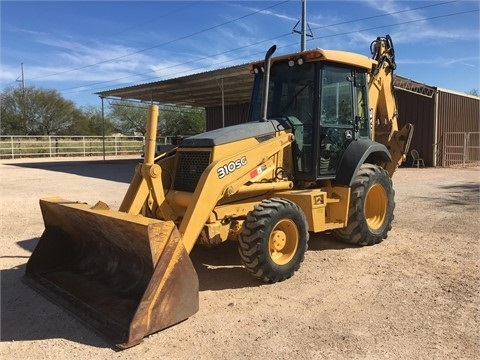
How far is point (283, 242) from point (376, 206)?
2454 mm

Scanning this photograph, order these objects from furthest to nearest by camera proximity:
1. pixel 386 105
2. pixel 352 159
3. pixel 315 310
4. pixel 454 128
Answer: pixel 454 128 < pixel 386 105 < pixel 352 159 < pixel 315 310

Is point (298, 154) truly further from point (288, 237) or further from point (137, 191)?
point (137, 191)

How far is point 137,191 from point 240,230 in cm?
121

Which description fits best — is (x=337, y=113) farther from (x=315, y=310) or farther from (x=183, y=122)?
(x=183, y=122)

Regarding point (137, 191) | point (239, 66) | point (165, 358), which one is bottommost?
point (165, 358)

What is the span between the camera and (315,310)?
428 centimetres

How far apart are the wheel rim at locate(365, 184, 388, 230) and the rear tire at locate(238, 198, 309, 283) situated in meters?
2.05

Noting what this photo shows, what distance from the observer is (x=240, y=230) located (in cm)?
502

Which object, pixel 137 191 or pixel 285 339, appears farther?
pixel 137 191

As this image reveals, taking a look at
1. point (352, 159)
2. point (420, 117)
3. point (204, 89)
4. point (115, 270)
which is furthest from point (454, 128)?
point (115, 270)

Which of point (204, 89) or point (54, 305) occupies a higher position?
point (204, 89)

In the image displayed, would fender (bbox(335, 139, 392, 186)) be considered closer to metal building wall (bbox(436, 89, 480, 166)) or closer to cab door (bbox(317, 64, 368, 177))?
cab door (bbox(317, 64, 368, 177))

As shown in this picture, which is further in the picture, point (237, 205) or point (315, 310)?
point (237, 205)

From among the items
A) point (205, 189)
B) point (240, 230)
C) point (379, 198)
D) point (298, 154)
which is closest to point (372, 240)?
point (379, 198)
